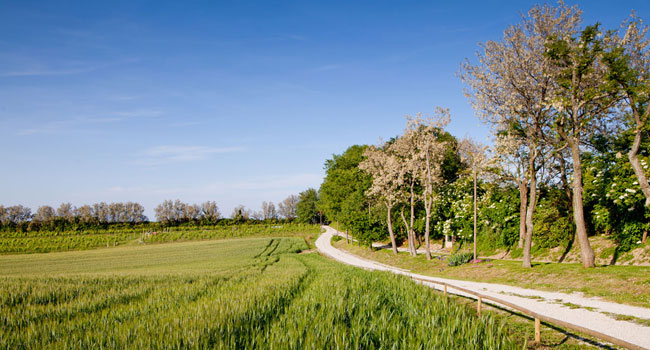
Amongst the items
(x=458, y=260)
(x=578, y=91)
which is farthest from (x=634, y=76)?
(x=458, y=260)

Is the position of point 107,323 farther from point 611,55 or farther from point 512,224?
point 512,224

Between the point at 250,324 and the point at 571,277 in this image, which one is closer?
the point at 250,324

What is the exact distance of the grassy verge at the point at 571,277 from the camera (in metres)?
13.0

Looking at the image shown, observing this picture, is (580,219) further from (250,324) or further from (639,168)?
(250,324)

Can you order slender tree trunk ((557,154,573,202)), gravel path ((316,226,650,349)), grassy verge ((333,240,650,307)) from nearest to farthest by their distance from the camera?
gravel path ((316,226,650,349)) → grassy verge ((333,240,650,307)) → slender tree trunk ((557,154,573,202))

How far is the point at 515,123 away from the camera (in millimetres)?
21500

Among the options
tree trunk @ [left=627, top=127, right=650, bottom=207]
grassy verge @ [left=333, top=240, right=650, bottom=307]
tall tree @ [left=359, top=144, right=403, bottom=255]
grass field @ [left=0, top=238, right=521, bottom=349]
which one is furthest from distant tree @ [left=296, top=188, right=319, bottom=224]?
grass field @ [left=0, top=238, right=521, bottom=349]

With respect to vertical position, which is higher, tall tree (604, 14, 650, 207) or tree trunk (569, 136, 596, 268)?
tall tree (604, 14, 650, 207)

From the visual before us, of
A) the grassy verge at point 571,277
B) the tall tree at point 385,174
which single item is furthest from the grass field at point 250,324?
the tall tree at point 385,174

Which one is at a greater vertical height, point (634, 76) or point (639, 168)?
point (634, 76)

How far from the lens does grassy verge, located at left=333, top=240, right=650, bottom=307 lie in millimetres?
12957

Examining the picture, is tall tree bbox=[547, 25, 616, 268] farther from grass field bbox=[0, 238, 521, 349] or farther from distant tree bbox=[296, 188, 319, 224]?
distant tree bbox=[296, 188, 319, 224]

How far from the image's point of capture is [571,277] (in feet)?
54.6

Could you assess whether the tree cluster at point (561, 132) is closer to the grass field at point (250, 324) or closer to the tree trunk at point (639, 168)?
the tree trunk at point (639, 168)
